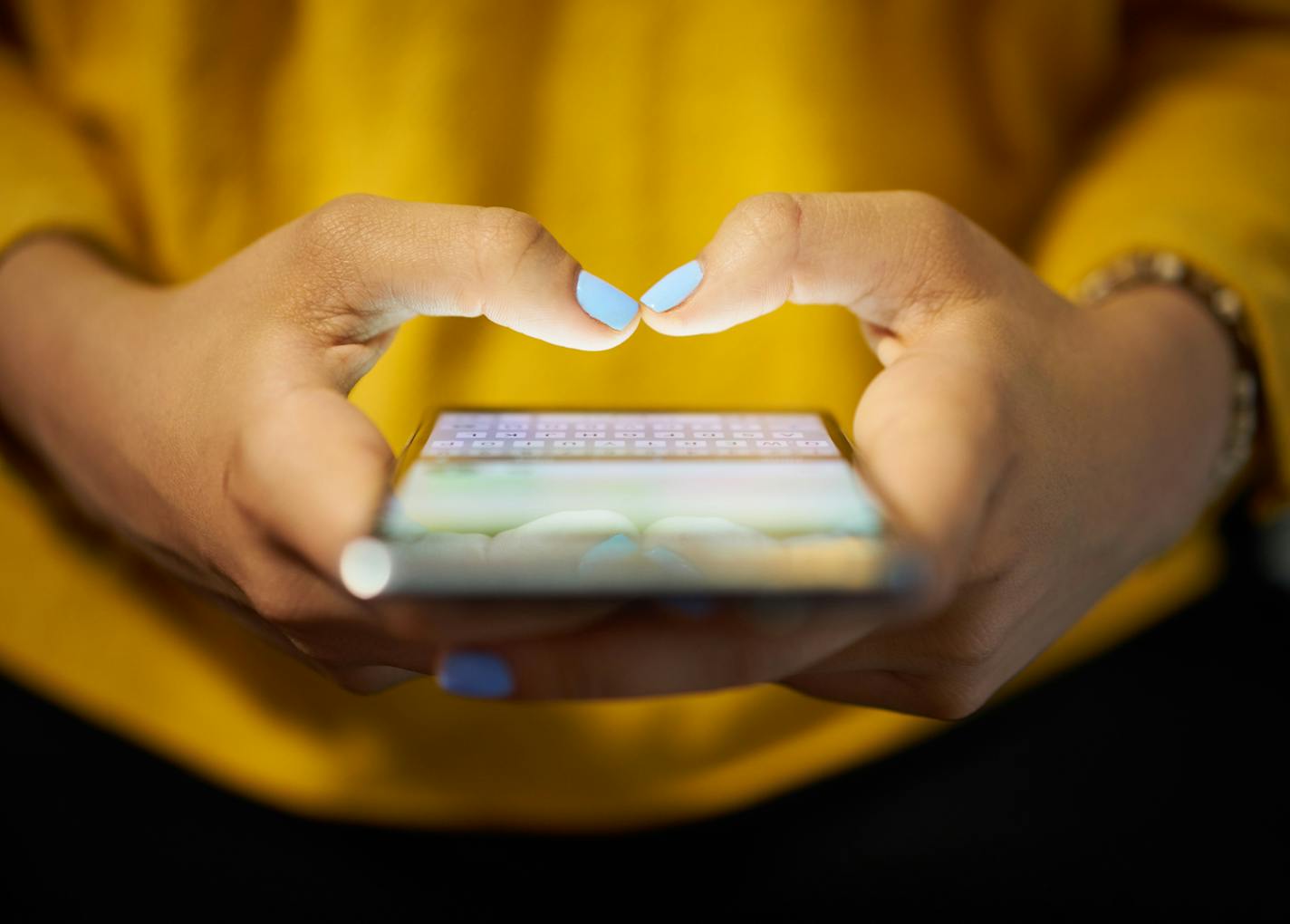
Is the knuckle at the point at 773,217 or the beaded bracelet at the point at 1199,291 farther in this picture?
the beaded bracelet at the point at 1199,291

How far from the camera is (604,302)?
303 mm

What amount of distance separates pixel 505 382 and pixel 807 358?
0.44 feet

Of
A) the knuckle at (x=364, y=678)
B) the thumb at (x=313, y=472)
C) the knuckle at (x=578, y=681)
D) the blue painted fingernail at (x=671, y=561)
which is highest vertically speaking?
the thumb at (x=313, y=472)

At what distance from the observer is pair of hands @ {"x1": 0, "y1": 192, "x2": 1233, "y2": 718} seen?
0.25 meters

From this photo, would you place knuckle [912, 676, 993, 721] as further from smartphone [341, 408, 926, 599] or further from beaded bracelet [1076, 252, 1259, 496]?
beaded bracelet [1076, 252, 1259, 496]

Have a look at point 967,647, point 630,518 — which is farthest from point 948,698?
point 630,518

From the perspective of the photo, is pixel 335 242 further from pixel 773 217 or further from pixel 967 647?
pixel 967 647

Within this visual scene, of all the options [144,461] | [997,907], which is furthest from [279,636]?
[997,907]

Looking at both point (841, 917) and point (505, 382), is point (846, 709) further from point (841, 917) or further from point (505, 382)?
point (505, 382)

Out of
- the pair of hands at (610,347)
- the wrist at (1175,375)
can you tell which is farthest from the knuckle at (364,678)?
the wrist at (1175,375)

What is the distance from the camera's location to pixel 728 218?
1.02 feet

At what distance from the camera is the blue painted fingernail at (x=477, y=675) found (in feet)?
0.79

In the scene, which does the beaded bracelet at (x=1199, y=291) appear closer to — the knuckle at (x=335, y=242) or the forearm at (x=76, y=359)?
the knuckle at (x=335, y=242)

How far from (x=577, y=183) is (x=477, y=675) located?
21 cm
